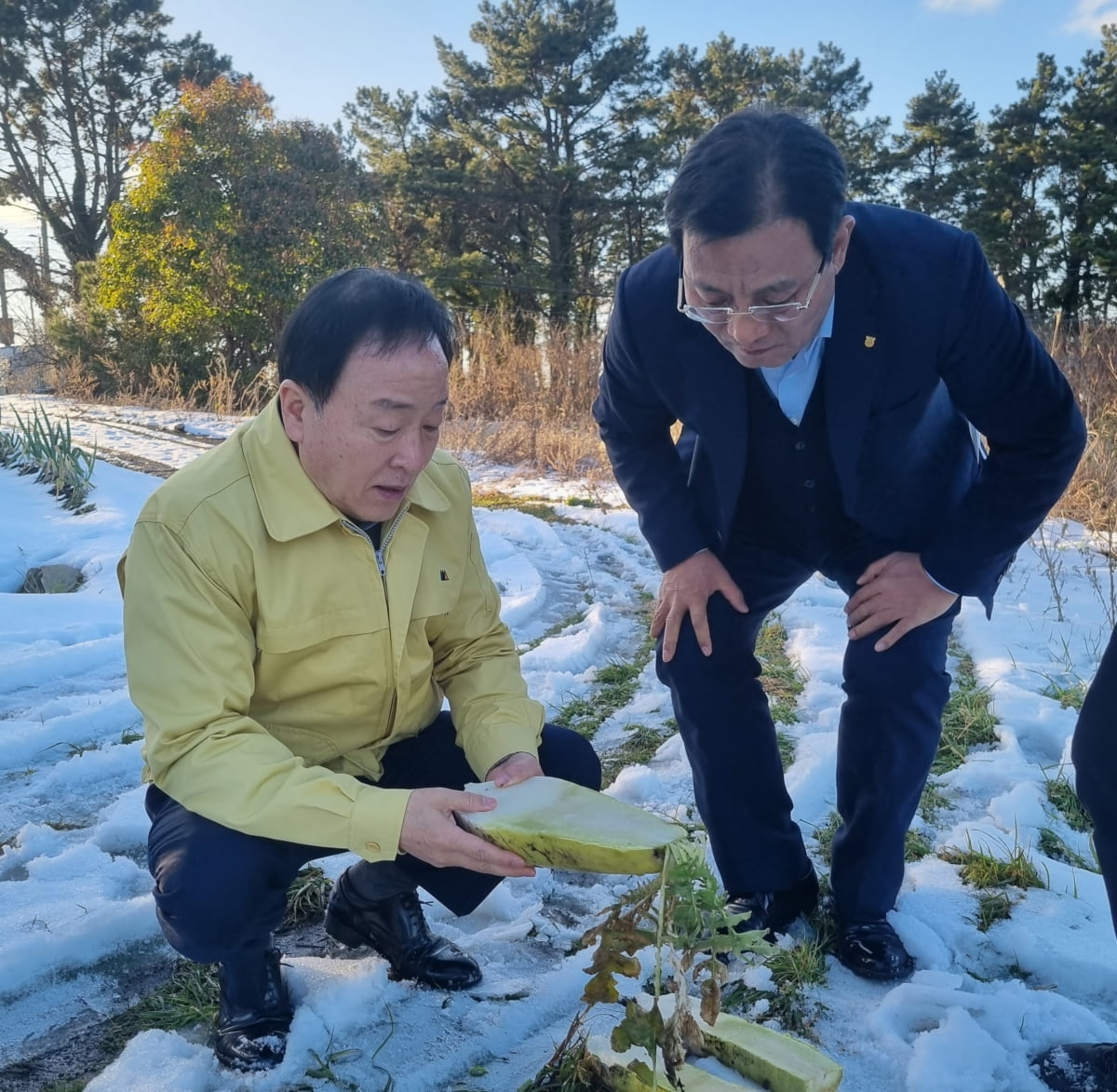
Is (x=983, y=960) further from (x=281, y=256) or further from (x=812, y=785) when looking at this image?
(x=281, y=256)

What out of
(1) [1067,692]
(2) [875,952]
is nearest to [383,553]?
(2) [875,952]

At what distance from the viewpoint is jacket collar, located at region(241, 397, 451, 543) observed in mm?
1896

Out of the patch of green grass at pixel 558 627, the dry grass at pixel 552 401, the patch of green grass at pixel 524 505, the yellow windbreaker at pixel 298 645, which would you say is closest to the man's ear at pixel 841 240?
the yellow windbreaker at pixel 298 645

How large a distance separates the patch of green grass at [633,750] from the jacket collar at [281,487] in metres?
1.60

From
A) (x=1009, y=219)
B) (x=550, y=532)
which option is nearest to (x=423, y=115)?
(x=1009, y=219)

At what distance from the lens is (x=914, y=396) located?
2.17m

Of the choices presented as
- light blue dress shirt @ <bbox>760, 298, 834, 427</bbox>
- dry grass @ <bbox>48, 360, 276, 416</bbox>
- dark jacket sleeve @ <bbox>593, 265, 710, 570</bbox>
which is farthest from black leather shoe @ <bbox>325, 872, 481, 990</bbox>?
dry grass @ <bbox>48, 360, 276, 416</bbox>

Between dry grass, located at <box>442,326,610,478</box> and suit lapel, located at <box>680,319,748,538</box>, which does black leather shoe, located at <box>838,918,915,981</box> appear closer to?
suit lapel, located at <box>680,319,748,538</box>

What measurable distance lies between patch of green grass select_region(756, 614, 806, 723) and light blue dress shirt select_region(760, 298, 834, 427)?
1494 millimetres

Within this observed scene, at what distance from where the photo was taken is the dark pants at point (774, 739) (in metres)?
2.22

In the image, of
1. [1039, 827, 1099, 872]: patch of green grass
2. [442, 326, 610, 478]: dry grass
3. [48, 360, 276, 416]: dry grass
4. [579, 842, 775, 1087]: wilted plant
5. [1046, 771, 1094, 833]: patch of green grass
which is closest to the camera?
[579, 842, 775, 1087]: wilted plant

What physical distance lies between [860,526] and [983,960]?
100 centimetres

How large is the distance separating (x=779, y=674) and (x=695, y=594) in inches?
72.9

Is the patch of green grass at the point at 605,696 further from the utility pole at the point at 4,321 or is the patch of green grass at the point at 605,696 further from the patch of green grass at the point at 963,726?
the utility pole at the point at 4,321
